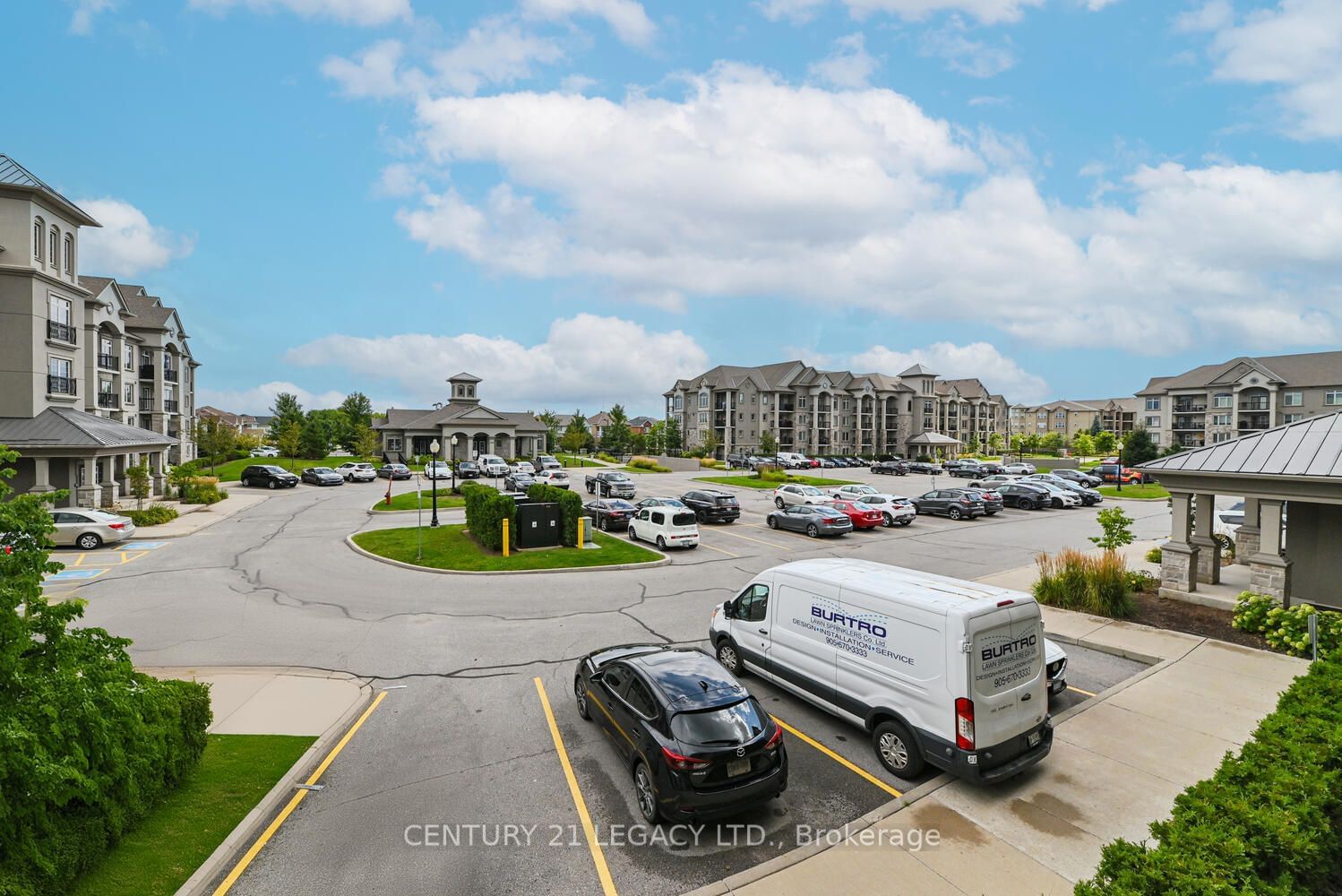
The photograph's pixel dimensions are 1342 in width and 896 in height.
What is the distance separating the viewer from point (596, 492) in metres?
41.2

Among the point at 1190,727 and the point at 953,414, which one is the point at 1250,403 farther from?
the point at 1190,727

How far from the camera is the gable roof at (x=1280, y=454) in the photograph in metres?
13.1

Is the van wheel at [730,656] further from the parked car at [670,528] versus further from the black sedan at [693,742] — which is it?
the parked car at [670,528]

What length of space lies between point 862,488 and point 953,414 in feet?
295

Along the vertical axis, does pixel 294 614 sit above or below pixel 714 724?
below

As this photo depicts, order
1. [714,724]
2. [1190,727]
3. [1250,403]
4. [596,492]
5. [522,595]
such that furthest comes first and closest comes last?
[1250,403]
[596,492]
[522,595]
[1190,727]
[714,724]

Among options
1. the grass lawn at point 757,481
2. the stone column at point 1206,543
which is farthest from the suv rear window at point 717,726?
the grass lawn at point 757,481

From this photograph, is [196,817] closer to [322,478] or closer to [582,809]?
[582,809]

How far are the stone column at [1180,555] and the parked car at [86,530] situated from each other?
111 feet

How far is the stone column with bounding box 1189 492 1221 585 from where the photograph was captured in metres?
15.2

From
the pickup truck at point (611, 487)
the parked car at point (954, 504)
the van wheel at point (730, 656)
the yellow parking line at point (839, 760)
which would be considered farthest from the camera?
the pickup truck at point (611, 487)

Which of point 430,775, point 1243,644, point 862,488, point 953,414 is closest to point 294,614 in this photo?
point 430,775

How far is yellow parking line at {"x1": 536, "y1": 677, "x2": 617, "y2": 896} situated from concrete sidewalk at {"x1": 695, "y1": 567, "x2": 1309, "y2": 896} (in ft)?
3.03

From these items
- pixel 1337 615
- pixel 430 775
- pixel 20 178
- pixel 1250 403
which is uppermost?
pixel 20 178
